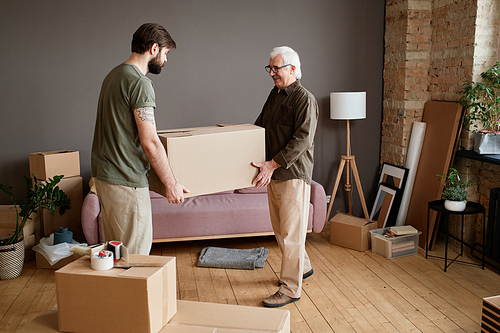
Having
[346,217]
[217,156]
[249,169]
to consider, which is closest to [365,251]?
[346,217]

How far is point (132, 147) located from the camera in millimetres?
2111

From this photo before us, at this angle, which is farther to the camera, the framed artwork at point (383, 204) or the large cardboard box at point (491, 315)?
the framed artwork at point (383, 204)

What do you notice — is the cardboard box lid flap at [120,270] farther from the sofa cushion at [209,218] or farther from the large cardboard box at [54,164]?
the large cardboard box at [54,164]

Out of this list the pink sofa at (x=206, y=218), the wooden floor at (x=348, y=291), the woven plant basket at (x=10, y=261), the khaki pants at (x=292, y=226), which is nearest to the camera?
the wooden floor at (x=348, y=291)

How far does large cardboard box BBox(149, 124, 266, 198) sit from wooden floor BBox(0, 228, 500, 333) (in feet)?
3.26

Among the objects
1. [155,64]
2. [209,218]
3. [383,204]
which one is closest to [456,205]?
[383,204]

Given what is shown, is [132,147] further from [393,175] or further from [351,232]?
[393,175]

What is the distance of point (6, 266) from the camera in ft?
10.8

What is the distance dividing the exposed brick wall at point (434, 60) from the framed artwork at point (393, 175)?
9 cm

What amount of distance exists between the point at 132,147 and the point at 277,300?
1.44 meters

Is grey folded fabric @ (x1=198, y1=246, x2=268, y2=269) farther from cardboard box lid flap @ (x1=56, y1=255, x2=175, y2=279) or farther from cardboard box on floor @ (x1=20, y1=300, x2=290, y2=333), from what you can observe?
cardboard box lid flap @ (x1=56, y1=255, x2=175, y2=279)

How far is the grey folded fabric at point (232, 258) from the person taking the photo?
3.50 meters

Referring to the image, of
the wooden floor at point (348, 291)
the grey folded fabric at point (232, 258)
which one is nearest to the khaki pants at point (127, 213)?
the wooden floor at point (348, 291)

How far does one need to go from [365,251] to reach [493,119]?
154 cm
